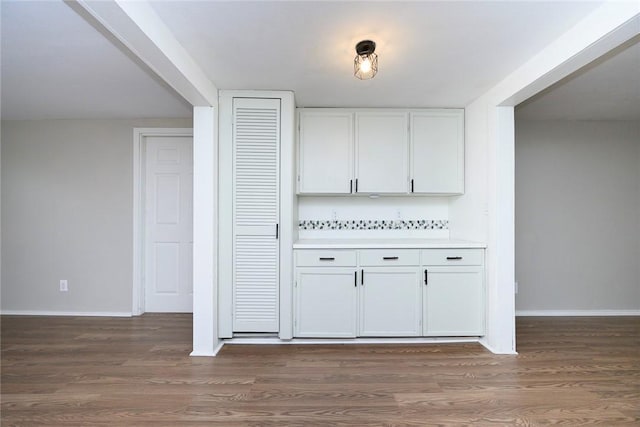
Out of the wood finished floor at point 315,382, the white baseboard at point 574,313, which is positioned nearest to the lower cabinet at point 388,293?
the wood finished floor at point 315,382

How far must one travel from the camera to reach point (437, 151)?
319 centimetres

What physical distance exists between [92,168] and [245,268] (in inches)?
88.9

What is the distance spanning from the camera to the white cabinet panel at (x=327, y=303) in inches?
113

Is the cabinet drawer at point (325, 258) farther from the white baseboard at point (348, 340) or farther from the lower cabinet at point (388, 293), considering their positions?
the white baseboard at point (348, 340)

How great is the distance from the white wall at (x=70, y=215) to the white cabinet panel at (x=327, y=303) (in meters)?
2.09

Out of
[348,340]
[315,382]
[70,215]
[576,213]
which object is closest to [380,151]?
[348,340]

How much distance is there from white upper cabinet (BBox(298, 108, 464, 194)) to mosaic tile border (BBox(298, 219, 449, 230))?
466mm

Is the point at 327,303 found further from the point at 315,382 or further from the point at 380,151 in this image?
the point at 380,151

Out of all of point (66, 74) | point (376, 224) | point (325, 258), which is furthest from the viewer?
point (376, 224)

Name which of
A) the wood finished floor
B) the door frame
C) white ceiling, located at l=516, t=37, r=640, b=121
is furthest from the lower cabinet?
the door frame

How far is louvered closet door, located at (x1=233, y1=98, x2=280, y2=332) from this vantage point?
2.79 metres

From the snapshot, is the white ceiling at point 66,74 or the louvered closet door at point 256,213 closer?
the white ceiling at point 66,74

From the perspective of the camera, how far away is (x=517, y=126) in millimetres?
3682

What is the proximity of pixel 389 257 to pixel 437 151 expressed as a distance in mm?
1131
